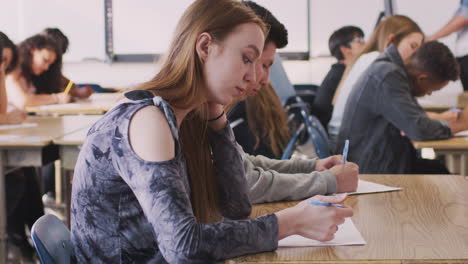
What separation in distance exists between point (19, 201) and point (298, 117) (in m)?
1.57

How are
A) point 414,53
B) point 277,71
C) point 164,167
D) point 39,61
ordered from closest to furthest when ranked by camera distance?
1. point 164,167
2. point 414,53
3. point 277,71
4. point 39,61

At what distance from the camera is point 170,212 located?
1.07 meters

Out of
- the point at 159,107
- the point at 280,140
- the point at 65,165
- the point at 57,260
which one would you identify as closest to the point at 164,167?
the point at 159,107

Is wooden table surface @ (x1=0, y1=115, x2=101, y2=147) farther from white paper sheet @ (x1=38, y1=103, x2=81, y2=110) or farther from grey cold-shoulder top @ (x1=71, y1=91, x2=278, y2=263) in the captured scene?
grey cold-shoulder top @ (x1=71, y1=91, x2=278, y2=263)

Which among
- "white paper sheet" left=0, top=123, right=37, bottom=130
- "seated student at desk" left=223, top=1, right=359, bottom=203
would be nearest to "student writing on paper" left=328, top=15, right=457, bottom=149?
"seated student at desk" left=223, top=1, right=359, bottom=203

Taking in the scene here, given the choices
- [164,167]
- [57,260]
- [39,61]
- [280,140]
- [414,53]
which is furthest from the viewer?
[39,61]

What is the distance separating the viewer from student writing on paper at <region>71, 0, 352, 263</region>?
42.6 inches

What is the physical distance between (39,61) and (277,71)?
7.33 feet

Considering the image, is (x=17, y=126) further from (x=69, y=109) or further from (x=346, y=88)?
(x=346, y=88)

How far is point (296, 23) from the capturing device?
767cm

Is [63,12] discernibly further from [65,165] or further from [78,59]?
[65,165]

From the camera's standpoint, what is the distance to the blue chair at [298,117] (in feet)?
8.53

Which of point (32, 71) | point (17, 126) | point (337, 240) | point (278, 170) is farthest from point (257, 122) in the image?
point (32, 71)

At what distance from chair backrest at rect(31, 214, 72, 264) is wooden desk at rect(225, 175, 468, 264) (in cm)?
36
